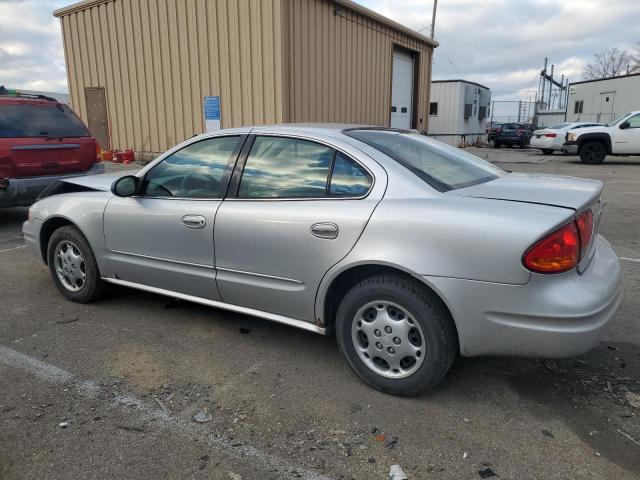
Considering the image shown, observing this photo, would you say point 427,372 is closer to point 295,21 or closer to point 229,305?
point 229,305

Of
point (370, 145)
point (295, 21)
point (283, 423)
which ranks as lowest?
point (283, 423)

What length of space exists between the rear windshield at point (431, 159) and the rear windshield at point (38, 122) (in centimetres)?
565

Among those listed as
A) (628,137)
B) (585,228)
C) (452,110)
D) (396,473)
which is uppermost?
(452,110)

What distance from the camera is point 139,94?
13.9 meters

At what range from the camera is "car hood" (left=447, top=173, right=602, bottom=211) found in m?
2.65

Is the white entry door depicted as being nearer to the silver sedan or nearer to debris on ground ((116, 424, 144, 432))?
the silver sedan

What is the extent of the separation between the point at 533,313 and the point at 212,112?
11021 millimetres

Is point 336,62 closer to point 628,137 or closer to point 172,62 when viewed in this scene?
point 172,62

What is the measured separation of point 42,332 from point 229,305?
1.48 metres

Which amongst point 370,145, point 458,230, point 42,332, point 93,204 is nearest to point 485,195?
point 458,230

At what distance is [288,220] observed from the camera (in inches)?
119

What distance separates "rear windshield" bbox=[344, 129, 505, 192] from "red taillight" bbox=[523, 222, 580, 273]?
62cm

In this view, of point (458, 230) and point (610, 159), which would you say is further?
point (610, 159)

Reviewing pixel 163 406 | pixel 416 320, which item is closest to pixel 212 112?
pixel 163 406
